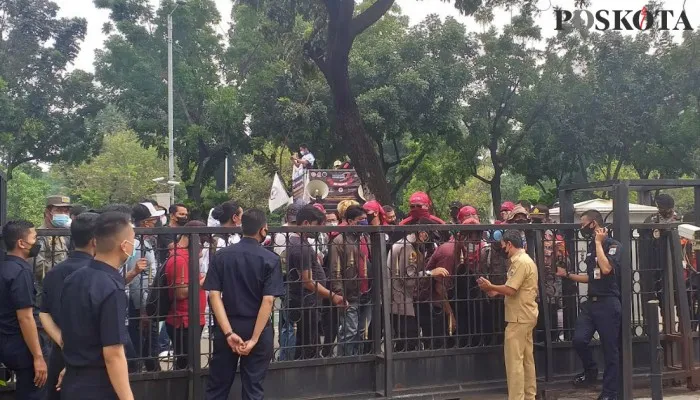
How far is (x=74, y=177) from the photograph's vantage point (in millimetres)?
48375

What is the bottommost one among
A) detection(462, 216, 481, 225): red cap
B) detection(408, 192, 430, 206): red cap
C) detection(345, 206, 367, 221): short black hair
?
detection(462, 216, 481, 225): red cap

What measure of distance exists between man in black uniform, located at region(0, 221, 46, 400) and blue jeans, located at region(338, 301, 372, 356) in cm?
277

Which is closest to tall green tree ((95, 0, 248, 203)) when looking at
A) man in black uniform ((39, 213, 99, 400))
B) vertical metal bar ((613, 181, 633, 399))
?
vertical metal bar ((613, 181, 633, 399))

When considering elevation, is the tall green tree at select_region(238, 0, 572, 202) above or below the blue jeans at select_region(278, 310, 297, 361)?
above

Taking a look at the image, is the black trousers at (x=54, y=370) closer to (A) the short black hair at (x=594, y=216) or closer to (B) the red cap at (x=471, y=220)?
(B) the red cap at (x=471, y=220)

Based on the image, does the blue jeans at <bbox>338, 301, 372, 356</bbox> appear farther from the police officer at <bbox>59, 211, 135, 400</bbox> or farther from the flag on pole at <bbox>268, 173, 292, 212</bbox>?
the flag on pole at <bbox>268, 173, 292, 212</bbox>

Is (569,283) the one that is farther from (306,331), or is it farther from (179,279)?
(179,279)

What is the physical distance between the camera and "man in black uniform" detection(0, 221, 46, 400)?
5.59m

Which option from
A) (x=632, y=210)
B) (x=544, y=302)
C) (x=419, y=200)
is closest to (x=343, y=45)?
(x=632, y=210)

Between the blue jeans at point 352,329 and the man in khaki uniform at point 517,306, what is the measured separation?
1204mm

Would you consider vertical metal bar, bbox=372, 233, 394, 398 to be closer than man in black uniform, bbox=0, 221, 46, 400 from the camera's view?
No

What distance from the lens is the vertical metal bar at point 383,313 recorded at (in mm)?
7254

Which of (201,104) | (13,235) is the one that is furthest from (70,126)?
(13,235)

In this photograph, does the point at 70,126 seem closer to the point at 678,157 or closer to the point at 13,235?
the point at 678,157
